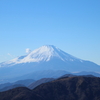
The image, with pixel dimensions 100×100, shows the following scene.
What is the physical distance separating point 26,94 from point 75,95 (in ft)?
46.0

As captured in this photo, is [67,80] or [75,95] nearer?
[75,95]

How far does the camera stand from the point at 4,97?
5881cm

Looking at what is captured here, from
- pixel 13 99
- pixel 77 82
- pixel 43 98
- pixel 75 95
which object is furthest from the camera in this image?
pixel 77 82

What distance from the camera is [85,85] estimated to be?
66.2 m

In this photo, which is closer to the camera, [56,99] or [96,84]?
[56,99]

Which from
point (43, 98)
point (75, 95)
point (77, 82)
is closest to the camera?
point (43, 98)

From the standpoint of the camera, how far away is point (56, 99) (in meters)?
61.9

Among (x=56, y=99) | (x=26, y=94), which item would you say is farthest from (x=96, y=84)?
(x=26, y=94)

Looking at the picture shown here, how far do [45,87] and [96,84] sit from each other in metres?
13.8

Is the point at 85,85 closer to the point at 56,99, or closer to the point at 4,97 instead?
the point at 56,99

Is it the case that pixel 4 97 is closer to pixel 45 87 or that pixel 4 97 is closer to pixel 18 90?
pixel 18 90

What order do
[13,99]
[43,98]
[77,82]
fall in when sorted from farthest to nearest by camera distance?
[77,82] → [43,98] → [13,99]

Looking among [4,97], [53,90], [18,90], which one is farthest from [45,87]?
[4,97]

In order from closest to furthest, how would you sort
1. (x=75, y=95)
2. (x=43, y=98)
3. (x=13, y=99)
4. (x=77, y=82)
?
(x=13, y=99) < (x=43, y=98) < (x=75, y=95) < (x=77, y=82)
